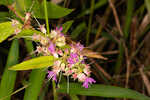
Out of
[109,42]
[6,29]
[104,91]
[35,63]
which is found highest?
[109,42]

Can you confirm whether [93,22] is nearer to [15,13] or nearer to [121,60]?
[121,60]

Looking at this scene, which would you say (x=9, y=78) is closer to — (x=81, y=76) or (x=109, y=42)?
(x=81, y=76)

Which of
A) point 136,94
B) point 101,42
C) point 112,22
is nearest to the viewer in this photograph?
point 136,94

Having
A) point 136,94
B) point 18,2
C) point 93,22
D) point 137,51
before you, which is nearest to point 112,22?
point 93,22

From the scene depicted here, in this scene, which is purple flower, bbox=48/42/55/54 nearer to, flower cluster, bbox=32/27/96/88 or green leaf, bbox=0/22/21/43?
flower cluster, bbox=32/27/96/88

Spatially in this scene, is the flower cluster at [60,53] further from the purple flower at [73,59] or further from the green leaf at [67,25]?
the green leaf at [67,25]

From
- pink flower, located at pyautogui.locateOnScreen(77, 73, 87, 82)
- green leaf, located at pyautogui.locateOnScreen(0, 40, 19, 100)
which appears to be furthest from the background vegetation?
pink flower, located at pyautogui.locateOnScreen(77, 73, 87, 82)

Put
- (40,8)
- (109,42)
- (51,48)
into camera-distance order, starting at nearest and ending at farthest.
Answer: (51,48)
(40,8)
(109,42)

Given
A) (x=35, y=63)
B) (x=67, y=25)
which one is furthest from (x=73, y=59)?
(x=67, y=25)
